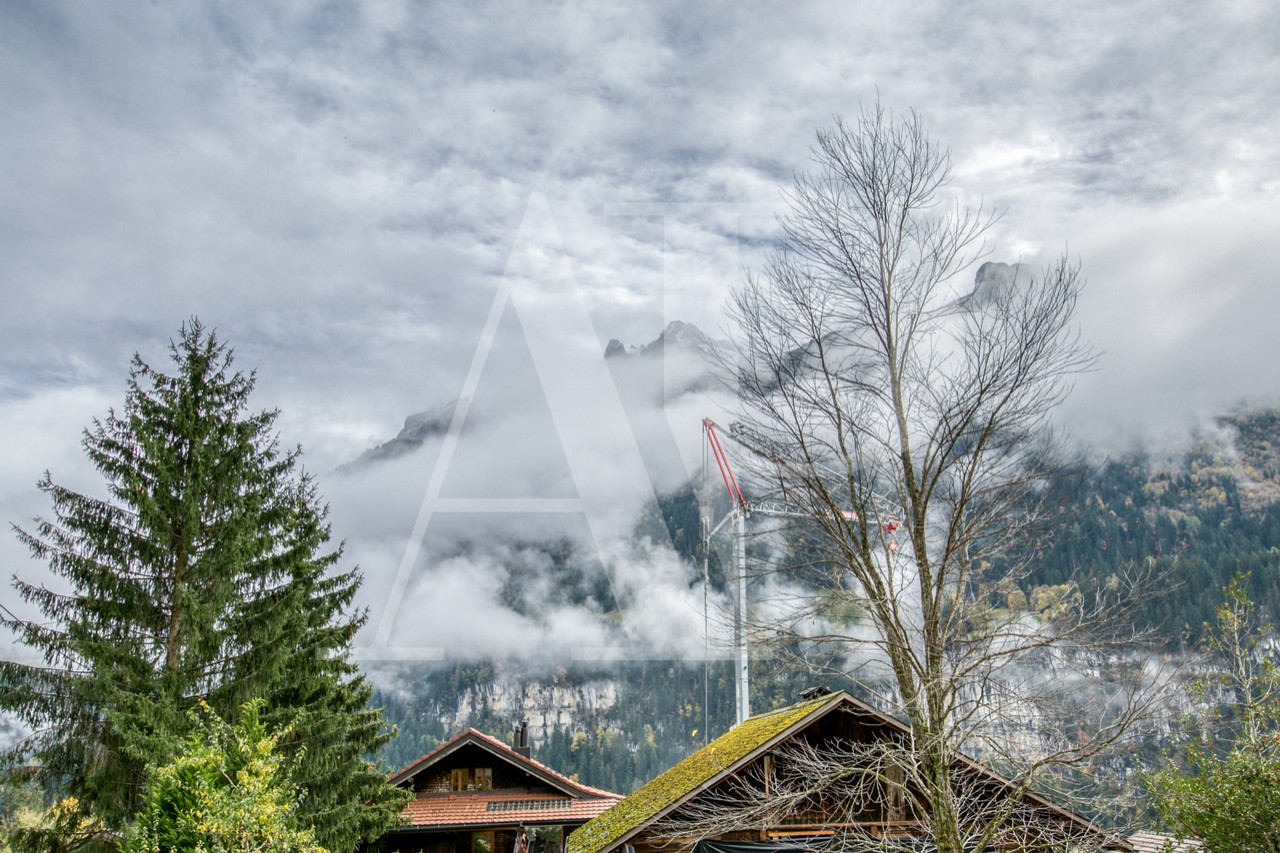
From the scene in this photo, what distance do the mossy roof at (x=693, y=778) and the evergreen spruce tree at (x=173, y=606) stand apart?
4.99m

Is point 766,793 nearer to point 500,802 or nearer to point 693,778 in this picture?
point 693,778

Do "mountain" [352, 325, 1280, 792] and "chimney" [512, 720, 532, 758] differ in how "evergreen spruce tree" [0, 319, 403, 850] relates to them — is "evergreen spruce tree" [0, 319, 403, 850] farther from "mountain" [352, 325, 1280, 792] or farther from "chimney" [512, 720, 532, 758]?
"mountain" [352, 325, 1280, 792]

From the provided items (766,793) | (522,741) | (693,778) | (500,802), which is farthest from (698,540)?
(766,793)

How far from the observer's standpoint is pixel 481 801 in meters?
26.1

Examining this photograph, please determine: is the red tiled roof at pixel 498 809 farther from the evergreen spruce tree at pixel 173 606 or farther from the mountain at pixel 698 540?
the mountain at pixel 698 540

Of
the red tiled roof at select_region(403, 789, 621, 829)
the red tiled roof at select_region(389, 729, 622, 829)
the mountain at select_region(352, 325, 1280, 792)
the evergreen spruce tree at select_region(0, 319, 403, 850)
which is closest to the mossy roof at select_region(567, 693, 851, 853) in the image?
the evergreen spruce tree at select_region(0, 319, 403, 850)

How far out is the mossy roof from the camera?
46.1ft

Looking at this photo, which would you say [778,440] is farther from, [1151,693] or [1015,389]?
[1151,693]

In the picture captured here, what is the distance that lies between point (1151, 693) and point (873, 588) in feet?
8.09

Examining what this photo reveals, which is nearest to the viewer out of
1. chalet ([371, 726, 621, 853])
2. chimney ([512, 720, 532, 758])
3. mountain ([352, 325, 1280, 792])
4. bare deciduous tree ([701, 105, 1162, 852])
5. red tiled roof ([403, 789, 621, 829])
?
bare deciduous tree ([701, 105, 1162, 852])

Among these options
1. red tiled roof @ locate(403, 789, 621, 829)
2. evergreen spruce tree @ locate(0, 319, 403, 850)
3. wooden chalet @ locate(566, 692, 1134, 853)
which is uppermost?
evergreen spruce tree @ locate(0, 319, 403, 850)

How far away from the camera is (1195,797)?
1270cm

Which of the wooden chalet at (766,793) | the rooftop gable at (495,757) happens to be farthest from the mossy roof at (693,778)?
the rooftop gable at (495,757)

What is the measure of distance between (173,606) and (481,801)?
606 inches
